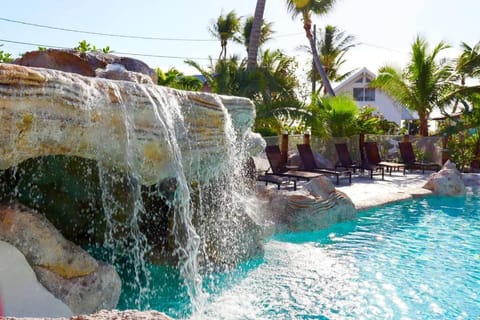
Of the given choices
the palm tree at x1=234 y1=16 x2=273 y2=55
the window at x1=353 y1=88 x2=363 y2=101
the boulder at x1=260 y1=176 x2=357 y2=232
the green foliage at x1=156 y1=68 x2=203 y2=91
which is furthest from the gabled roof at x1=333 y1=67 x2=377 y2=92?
the boulder at x1=260 y1=176 x2=357 y2=232

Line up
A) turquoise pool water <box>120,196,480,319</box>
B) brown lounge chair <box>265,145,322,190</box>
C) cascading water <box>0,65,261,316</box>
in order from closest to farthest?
cascading water <box>0,65,261,316</box>, turquoise pool water <box>120,196,480,319</box>, brown lounge chair <box>265,145,322,190</box>

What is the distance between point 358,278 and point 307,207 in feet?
9.23

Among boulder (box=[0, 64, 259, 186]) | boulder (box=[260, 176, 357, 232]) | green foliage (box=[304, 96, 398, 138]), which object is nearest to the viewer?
boulder (box=[0, 64, 259, 186])

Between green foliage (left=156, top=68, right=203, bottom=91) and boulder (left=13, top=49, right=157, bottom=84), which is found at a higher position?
green foliage (left=156, top=68, right=203, bottom=91)

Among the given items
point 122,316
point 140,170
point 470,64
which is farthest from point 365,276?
point 470,64

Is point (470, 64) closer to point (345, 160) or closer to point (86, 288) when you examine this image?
point (345, 160)

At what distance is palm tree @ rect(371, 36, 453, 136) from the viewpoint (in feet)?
62.0

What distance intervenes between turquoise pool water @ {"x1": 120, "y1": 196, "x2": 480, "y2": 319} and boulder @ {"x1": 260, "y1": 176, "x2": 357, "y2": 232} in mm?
210

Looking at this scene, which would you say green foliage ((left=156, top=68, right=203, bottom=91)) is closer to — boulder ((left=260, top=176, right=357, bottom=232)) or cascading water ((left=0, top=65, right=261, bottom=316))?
boulder ((left=260, top=176, right=357, bottom=232))

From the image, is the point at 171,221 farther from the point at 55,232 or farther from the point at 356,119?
the point at 356,119

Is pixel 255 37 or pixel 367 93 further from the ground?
pixel 367 93

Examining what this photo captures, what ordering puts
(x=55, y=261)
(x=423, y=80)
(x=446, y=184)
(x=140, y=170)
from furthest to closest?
(x=423, y=80)
(x=446, y=184)
(x=140, y=170)
(x=55, y=261)

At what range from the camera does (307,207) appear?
28.6 feet

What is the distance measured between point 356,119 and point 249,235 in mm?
11525
